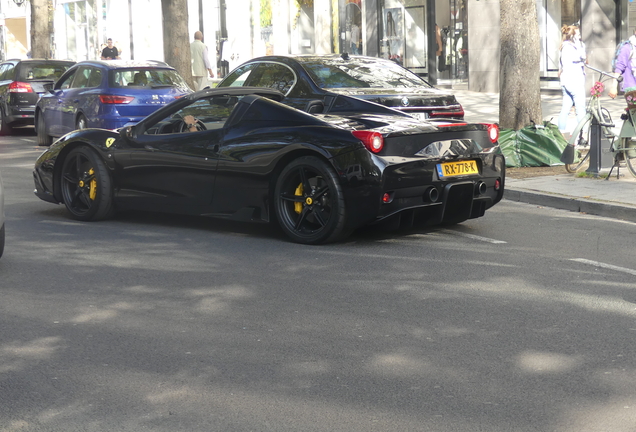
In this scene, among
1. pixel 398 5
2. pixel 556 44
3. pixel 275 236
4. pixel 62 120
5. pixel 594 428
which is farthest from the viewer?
pixel 398 5

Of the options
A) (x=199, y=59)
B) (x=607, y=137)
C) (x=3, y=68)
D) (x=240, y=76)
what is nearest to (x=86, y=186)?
(x=240, y=76)

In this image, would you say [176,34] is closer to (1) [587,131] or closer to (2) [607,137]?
(1) [587,131]

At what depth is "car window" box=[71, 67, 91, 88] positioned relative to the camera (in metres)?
16.7

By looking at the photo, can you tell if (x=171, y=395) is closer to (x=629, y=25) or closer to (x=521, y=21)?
(x=521, y=21)

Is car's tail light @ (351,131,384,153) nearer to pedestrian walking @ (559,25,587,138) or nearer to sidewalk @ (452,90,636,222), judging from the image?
sidewalk @ (452,90,636,222)

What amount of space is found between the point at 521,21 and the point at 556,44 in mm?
13204

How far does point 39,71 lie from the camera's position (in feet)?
68.5

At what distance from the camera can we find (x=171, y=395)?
165 inches

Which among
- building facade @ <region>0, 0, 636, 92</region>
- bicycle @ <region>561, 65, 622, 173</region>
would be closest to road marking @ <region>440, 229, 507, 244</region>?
bicycle @ <region>561, 65, 622, 173</region>

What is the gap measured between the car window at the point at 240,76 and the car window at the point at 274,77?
0.48 ft

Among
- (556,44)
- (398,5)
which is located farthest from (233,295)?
(398,5)

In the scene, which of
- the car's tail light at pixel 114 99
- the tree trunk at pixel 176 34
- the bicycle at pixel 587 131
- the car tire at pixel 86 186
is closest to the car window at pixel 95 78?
the car's tail light at pixel 114 99

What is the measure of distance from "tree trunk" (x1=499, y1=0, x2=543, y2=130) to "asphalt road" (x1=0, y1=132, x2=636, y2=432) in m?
5.21

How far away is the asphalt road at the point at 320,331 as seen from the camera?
399 cm
